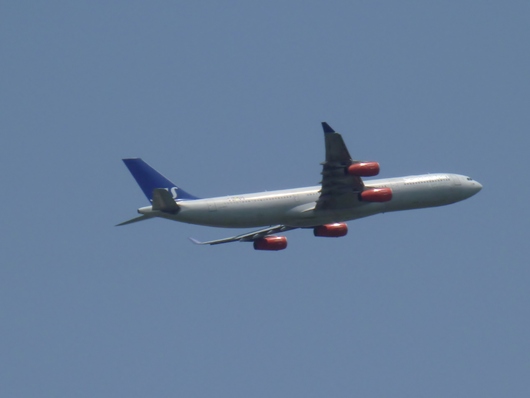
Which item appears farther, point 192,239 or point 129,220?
point 192,239

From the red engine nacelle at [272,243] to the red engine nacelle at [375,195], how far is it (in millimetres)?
9248

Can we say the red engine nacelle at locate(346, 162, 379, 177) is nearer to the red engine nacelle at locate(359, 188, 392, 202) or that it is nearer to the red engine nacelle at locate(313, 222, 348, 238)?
the red engine nacelle at locate(359, 188, 392, 202)

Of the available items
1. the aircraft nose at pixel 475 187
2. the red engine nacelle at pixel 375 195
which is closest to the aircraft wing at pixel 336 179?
the red engine nacelle at pixel 375 195

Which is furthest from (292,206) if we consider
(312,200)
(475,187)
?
(475,187)

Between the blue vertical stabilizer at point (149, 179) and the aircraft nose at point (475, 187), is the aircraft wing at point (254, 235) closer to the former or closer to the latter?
the blue vertical stabilizer at point (149, 179)

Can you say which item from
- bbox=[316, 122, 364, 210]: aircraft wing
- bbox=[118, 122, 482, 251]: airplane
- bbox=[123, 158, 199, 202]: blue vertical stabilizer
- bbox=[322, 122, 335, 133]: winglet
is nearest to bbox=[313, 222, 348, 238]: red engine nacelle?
bbox=[118, 122, 482, 251]: airplane

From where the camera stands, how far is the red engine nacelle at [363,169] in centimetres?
5734

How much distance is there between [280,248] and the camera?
67000 millimetres

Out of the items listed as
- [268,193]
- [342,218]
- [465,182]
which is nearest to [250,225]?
[268,193]

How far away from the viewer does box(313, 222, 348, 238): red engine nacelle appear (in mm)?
64188

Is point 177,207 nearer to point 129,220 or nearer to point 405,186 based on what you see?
point 129,220

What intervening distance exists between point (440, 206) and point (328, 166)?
13.8 m

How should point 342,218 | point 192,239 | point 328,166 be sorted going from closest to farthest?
point 328,166
point 342,218
point 192,239

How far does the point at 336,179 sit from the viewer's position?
59.0 m
